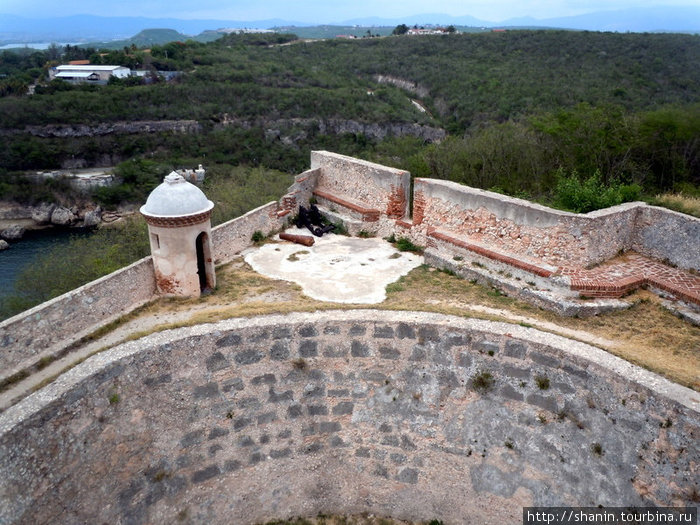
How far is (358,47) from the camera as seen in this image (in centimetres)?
6956

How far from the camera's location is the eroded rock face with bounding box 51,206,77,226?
39000 mm

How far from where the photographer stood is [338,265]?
10.9m

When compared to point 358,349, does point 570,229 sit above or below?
above

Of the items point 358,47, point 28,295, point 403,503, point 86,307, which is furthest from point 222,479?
point 358,47

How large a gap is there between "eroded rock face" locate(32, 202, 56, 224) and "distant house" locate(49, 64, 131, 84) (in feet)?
59.7

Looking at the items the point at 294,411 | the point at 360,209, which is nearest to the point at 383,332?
the point at 294,411

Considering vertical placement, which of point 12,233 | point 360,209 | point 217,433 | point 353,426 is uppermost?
point 360,209

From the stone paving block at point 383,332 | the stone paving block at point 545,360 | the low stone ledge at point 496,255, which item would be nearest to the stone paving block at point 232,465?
the stone paving block at point 383,332

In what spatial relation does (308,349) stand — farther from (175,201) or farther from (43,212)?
(43,212)

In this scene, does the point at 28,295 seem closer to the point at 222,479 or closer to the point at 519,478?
the point at 222,479

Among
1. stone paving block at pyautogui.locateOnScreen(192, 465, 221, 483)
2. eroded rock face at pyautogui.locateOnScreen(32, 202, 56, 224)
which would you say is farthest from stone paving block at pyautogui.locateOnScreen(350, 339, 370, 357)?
eroded rock face at pyautogui.locateOnScreen(32, 202, 56, 224)

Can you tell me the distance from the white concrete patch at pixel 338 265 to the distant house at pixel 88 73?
164 feet

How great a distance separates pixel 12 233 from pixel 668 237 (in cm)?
3960

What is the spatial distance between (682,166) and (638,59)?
3179 centimetres
